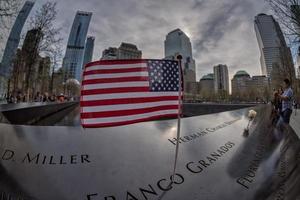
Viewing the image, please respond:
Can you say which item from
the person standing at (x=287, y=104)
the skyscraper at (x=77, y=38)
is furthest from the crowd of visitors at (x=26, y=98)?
the skyscraper at (x=77, y=38)

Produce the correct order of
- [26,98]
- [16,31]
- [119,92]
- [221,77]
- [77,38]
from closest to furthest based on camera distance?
1. [119,92]
2. [16,31]
3. [26,98]
4. [77,38]
5. [221,77]

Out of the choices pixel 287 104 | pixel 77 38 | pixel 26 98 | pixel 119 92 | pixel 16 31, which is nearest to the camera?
pixel 119 92

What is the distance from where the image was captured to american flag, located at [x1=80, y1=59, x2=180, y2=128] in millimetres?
2496

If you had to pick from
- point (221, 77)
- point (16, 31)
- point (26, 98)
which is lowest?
point (26, 98)

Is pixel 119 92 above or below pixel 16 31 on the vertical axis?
below

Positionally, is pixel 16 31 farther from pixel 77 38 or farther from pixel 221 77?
pixel 221 77

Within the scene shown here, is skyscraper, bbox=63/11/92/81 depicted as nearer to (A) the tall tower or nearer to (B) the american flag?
(A) the tall tower

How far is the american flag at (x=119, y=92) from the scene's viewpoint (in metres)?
2.50

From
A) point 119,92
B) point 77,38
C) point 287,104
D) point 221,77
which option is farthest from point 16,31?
point 221,77

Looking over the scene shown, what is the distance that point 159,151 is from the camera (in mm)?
2014

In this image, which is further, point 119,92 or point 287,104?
point 287,104

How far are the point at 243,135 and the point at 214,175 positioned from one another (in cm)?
194

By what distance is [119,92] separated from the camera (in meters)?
2.54

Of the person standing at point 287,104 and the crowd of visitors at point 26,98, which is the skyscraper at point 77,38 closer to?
the crowd of visitors at point 26,98
